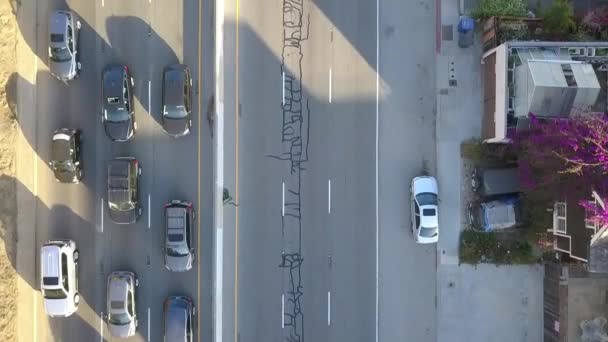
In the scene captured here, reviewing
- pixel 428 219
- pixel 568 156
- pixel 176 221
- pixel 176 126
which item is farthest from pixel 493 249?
pixel 176 126

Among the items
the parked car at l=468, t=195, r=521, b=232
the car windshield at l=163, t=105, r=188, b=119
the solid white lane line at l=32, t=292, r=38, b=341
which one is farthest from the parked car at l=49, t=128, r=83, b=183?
the parked car at l=468, t=195, r=521, b=232

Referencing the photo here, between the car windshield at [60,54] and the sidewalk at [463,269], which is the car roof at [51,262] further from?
the sidewalk at [463,269]

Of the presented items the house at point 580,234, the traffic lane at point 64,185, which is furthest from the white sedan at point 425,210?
the traffic lane at point 64,185

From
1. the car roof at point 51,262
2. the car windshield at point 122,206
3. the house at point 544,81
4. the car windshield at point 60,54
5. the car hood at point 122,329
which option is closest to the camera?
the house at point 544,81

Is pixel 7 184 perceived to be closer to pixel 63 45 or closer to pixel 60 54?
pixel 60 54

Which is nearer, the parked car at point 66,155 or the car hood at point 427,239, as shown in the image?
the parked car at point 66,155
